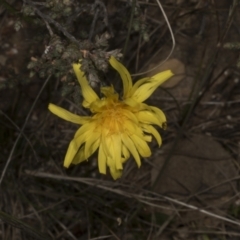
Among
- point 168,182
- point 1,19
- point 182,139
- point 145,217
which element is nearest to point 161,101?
point 182,139

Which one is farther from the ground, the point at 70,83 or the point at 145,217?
the point at 70,83

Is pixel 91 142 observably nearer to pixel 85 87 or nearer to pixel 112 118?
pixel 112 118

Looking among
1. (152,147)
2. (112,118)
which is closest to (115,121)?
(112,118)

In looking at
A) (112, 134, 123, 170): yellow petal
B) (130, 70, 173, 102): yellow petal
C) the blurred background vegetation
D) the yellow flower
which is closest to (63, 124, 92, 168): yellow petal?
the yellow flower

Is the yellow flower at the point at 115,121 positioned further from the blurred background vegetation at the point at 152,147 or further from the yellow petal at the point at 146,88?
the blurred background vegetation at the point at 152,147

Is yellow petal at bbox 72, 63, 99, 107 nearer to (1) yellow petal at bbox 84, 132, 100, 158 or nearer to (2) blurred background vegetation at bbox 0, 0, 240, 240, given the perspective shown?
(1) yellow petal at bbox 84, 132, 100, 158

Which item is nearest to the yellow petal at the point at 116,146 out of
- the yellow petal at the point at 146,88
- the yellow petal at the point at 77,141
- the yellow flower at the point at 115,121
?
the yellow flower at the point at 115,121

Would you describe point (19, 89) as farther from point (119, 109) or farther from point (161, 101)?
point (119, 109)
